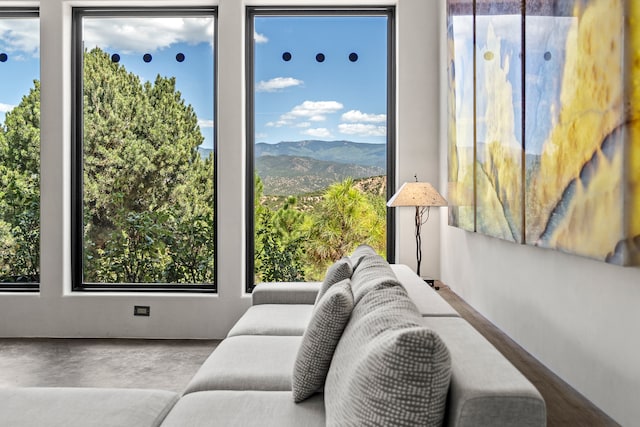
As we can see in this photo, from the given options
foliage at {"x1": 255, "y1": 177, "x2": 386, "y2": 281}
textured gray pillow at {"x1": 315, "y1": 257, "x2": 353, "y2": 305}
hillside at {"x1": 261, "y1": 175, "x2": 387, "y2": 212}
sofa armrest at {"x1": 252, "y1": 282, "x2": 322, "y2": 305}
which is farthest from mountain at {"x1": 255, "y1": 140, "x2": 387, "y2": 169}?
textured gray pillow at {"x1": 315, "y1": 257, "x2": 353, "y2": 305}

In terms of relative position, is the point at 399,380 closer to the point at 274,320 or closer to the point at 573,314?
the point at 573,314

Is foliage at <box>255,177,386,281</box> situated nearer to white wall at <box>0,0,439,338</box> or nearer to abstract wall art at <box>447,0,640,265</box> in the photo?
white wall at <box>0,0,439,338</box>

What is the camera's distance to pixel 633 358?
1.49 m

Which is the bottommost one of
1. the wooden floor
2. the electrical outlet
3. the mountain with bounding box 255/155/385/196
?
the electrical outlet

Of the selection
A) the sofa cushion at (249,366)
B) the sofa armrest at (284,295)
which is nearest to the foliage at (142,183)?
the sofa armrest at (284,295)

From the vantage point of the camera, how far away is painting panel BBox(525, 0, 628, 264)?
1510 millimetres

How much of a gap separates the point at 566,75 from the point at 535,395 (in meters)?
1.06

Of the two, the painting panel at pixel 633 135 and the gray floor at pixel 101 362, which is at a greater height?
the painting panel at pixel 633 135

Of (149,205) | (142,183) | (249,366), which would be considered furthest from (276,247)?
(249,366)

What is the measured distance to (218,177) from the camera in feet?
15.0

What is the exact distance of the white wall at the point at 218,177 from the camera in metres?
4.53

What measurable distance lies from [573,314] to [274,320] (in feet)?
5.48

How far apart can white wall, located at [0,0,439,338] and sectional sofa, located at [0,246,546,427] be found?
5.63 feet

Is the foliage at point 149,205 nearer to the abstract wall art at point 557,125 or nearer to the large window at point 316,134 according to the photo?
the large window at point 316,134
